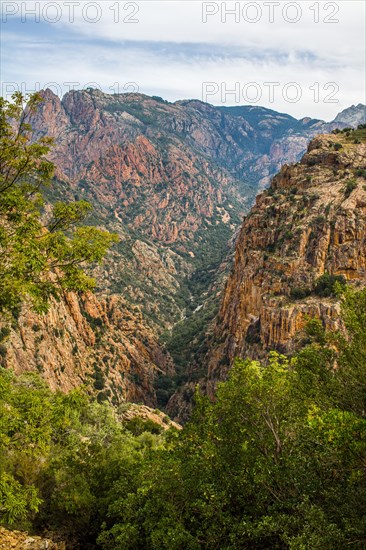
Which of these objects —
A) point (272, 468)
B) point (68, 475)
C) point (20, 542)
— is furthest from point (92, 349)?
point (272, 468)

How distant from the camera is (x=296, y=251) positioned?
234ft

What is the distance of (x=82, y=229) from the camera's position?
508 inches

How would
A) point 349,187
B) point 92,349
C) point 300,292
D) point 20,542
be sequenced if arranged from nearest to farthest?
point 20,542, point 300,292, point 349,187, point 92,349

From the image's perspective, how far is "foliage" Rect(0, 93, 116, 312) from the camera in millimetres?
11180

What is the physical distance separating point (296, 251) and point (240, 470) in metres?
60.4

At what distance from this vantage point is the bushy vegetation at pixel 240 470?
10.9 meters

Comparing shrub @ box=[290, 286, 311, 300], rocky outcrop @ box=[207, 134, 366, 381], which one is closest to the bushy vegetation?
rocky outcrop @ box=[207, 134, 366, 381]

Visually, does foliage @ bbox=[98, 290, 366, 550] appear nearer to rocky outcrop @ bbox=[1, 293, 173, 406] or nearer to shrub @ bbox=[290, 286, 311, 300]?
rocky outcrop @ bbox=[1, 293, 173, 406]

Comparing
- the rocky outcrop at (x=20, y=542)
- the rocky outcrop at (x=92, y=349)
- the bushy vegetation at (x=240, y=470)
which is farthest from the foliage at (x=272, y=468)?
the rocky outcrop at (x=92, y=349)

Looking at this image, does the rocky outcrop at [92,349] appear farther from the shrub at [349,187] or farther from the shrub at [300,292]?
the shrub at [349,187]

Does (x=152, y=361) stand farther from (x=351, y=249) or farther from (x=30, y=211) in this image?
(x=30, y=211)

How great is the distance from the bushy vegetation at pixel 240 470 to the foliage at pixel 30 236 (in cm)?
271

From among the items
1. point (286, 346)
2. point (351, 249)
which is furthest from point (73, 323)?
point (351, 249)

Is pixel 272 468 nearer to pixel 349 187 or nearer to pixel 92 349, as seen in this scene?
pixel 349 187
